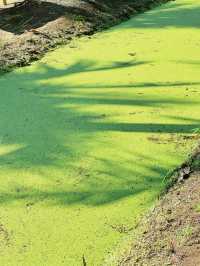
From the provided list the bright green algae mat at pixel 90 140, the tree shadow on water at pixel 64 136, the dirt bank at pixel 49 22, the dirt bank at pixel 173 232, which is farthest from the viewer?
the dirt bank at pixel 49 22

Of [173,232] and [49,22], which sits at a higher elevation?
[173,232]

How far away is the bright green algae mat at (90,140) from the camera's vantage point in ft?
8.53

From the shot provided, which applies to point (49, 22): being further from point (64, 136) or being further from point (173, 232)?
point (173, 232)

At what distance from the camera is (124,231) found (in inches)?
101

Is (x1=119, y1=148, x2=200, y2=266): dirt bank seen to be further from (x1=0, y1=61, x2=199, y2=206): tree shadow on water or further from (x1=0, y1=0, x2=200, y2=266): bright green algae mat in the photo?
(x1=0, y1=61, x2=199, y2=206): tree shadow on water

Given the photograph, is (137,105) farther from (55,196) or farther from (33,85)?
(55,196)

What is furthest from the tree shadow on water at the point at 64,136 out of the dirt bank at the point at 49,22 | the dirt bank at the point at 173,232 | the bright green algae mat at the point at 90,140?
the dirt bank at the point at 49,22

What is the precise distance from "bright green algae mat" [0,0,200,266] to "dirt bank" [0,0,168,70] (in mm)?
247

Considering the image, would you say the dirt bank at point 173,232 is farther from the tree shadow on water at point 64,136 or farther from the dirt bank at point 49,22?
the dirt bank at point 49,22

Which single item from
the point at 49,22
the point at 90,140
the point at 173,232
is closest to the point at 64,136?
the point at 90,140

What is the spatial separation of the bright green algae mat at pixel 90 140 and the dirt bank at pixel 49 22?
0.81 ft

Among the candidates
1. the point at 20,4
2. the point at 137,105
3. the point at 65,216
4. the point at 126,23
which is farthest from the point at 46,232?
the point at 20,4

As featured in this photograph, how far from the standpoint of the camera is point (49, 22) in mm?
6289

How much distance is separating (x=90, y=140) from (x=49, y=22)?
307cm
